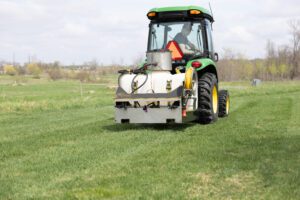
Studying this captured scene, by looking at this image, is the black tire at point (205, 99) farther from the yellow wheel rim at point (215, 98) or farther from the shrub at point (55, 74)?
the shrub at point (55, 74)

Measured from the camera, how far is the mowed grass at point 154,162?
516 centimetres

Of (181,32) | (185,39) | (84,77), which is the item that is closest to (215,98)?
(185,39)

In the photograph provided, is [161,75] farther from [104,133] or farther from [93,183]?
[93,183]

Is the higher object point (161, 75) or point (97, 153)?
point (161, 75)

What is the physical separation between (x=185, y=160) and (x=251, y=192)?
1788mm

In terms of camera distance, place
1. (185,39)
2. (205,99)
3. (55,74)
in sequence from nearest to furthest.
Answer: (205,99)
(185,39)
(55,74)

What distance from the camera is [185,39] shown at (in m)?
11.5

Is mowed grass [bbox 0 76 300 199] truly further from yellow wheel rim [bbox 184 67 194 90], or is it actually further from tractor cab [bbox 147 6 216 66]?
tractor cab [bbox 147 6 216 66]

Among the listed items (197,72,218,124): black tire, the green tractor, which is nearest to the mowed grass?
(197,72,218,124): black tire

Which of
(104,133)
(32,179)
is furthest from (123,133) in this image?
(32,179)

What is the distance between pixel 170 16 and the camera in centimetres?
1153

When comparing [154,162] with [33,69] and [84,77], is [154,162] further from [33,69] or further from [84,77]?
[33,69]

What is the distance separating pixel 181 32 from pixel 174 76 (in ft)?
6.47

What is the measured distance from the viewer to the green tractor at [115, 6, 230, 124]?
9.75 metres
